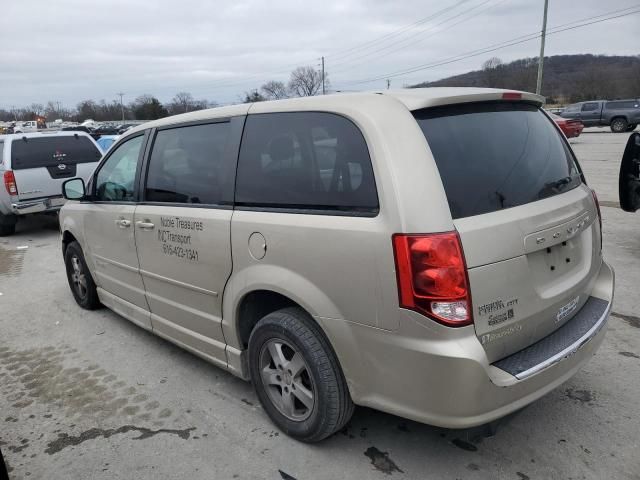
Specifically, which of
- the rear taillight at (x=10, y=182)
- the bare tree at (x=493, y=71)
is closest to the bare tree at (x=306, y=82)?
the bare tree at (x=493, y=71)

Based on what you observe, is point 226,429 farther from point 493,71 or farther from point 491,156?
point 493,71

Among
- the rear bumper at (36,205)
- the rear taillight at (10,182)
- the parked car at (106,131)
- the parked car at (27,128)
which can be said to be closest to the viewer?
the rear taillight at (10,182)

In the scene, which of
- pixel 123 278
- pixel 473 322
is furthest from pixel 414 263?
pixel 123 278

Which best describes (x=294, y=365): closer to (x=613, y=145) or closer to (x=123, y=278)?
(x=123, y=278)

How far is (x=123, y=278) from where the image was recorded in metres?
4.08

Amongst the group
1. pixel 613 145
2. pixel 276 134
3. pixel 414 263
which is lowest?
pixel 613 145

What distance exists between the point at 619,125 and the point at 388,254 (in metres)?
29.5

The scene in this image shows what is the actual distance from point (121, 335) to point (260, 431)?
2101 mm

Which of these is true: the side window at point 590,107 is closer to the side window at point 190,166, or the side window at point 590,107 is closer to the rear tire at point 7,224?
the rear tire at point 7,224

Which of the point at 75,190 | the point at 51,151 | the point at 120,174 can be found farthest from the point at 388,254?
the point at 51,151

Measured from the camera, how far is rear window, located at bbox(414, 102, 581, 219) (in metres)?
2.23

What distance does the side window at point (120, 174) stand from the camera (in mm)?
3895

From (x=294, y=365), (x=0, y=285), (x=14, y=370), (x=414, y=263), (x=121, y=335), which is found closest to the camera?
(x=414, y=263)

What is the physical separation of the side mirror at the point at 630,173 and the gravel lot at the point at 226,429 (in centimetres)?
96
